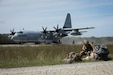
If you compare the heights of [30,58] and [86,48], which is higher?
[86,48]

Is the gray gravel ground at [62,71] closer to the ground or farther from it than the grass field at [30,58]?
farther from it

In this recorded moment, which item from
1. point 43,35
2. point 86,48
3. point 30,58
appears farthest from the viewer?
point 43,35

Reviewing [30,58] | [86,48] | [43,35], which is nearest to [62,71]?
[86,48]

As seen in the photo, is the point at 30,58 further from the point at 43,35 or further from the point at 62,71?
the point at 43,35

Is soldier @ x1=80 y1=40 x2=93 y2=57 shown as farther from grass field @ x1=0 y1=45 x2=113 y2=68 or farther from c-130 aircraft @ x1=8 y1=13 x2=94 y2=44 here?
c-130 aircraft @ x1=8 y1=13 x2=94 y2=44

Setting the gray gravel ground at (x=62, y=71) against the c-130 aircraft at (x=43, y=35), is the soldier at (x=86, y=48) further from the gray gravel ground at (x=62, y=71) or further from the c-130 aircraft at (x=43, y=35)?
the c-130 aircraft at (x=43, y=35)

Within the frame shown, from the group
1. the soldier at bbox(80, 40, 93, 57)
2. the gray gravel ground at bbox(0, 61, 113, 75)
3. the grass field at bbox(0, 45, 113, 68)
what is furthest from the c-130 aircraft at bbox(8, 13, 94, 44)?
the gray gravel ground at bbox(0, 61, 113, 75)

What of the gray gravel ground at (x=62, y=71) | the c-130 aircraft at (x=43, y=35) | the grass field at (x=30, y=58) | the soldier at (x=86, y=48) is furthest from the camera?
the c-130 aircraft at (x=43, y=35)

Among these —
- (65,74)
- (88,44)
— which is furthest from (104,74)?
(88,44)

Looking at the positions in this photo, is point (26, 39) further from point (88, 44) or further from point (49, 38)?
point (88, 44)

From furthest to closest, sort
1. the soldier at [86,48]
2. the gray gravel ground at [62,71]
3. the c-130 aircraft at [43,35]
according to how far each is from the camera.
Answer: the c-130 aircraft at [43,35] < the soldier at [86,48] < the gray gravel ground at [62,71]

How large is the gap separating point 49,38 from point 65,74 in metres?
60.0

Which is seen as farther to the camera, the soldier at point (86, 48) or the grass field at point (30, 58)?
the soldier at point (86, 48)

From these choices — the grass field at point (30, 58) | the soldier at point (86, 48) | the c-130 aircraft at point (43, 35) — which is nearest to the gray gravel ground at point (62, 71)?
the grass field at point (30, 58)
